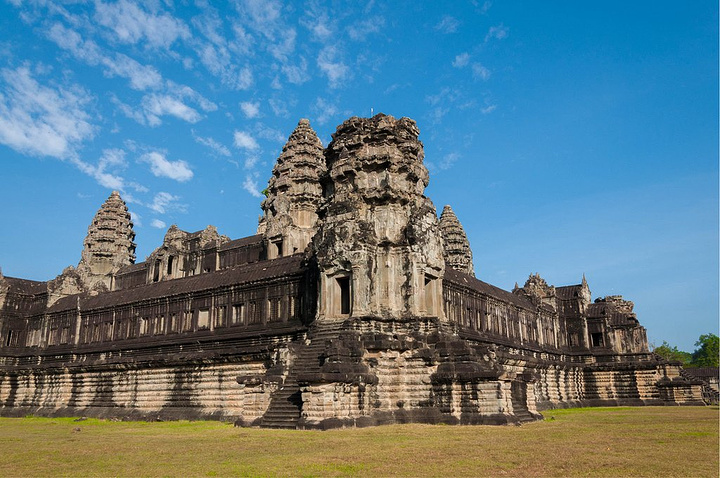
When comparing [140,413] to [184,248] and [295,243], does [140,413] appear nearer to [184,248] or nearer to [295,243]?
[295,243]

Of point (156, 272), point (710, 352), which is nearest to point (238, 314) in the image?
point (156, 272)

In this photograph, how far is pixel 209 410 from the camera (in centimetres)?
3378

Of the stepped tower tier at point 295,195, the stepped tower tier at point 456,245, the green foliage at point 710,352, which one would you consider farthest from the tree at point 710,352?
the stepped tower tier at point 295,195

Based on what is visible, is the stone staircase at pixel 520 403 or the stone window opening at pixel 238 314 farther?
the stone window opening at pixel 238 314

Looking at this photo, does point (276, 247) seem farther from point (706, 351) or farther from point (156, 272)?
point (706, 351)

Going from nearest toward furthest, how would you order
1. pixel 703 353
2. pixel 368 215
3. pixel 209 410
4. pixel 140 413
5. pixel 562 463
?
pixel 562 463 < pixel 368 215 < pixel 209 410 < pixel 140 413 < pixel 703 353

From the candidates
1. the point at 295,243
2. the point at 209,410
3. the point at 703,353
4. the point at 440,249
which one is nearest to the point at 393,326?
the point at 440,249

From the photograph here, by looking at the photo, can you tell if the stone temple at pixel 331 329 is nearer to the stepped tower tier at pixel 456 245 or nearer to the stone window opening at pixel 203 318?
the stone window opening at pixel 203 318

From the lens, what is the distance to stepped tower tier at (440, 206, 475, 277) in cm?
8088

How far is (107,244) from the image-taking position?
77812 millimetres

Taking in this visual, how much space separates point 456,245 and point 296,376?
5792 centimetres

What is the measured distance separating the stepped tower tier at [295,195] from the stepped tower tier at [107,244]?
23.5 m

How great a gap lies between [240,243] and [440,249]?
3207 centimetres

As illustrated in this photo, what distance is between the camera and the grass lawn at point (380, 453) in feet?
44.1
